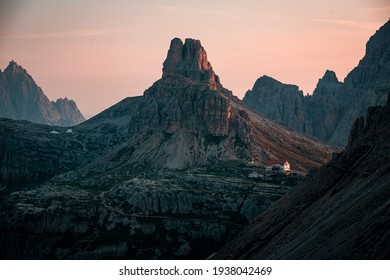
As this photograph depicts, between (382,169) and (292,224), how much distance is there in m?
30.9

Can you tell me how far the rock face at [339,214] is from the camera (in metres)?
109

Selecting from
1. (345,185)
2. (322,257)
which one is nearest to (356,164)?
(345,185)

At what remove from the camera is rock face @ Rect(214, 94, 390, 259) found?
108688mm

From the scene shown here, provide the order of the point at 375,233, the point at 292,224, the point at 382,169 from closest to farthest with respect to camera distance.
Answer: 1. the point at 375,233
2. the point at 382,169
3. the point at 292,224

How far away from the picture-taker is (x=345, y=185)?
167000mm

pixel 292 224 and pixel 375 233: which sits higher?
pixel 292 224

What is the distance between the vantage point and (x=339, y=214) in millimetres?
135125
